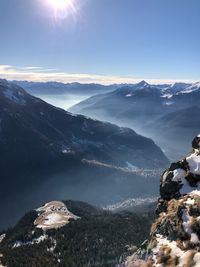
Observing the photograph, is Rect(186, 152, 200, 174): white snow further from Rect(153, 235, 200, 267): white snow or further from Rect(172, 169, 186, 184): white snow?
Rect(153, 235, 200, 267): white snow

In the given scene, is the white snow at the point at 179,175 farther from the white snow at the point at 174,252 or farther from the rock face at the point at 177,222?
the white snow at the point at 174,252

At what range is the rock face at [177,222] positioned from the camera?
95125 mm

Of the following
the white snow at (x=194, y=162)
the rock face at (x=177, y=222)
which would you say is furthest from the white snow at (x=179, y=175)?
the white snow at (x=194, y=162)

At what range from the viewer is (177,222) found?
106 metres

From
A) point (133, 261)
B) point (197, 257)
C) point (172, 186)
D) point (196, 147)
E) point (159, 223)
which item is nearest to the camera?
point (197, 257)

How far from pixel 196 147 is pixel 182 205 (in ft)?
102

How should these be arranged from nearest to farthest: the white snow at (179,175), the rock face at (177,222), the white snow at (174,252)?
the white snow at (174,252), the rock face at (177,222), the white snow at (179,175)

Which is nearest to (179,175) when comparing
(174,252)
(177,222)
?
(177,222)

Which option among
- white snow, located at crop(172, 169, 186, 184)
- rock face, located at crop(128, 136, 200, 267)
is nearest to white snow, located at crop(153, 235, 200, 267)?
rock face, located at crop(128, 136, 200, 267)

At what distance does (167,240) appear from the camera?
343 feet

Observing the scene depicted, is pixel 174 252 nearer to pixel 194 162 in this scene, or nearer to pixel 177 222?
pixel 177 222

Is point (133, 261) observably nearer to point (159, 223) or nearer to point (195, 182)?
point (159, 223)

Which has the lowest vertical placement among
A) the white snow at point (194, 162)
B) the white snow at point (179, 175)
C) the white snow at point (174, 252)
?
the white snow at point (174, 252)

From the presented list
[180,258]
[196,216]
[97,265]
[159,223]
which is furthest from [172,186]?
[97,265]
